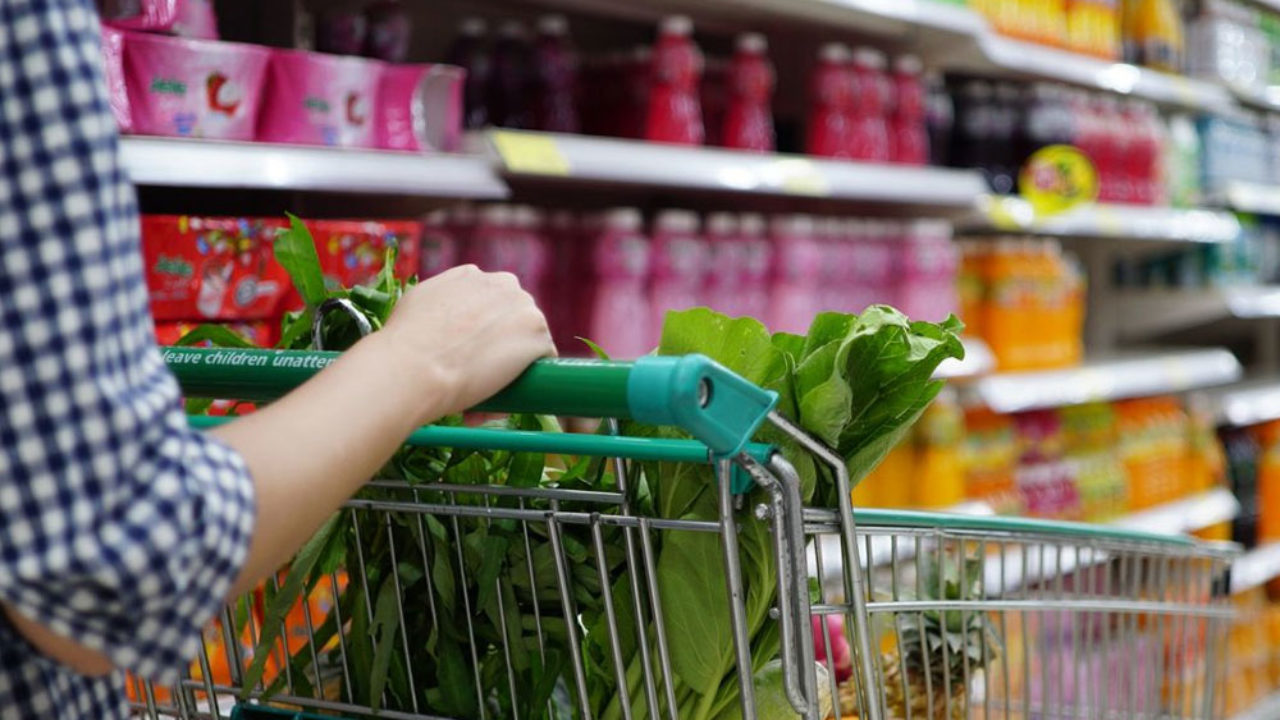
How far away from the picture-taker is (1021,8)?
3.40 m

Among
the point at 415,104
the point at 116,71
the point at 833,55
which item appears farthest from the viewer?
the point at 833,55

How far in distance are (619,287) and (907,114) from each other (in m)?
0.97

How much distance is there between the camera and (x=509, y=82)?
235 centimetres

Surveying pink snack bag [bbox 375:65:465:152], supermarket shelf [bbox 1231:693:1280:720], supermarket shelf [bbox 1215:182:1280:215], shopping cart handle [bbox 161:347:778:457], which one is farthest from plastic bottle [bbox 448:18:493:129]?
supermarket shelf [bbox 1231:693:1280:720]

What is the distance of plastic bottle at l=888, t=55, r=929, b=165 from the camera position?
9.87 ft

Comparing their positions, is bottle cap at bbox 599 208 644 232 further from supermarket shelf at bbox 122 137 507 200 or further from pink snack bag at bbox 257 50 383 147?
pink snack bag at bbox 257 50 383 147

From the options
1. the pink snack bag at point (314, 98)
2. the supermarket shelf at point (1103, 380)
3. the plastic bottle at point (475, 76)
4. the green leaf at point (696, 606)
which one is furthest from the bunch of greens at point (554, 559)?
the supermarket shelf at point (1103, 380)

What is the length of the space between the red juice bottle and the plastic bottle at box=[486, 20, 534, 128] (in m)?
0.85

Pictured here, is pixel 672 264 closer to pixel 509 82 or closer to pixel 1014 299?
pixel 509 82

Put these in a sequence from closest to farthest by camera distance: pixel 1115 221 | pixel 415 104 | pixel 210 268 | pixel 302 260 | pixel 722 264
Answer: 1. pixel 302 260
2. pixel 210 268
3. pixel 415 104
4. pixel 722 264
5. pixel 1115 221

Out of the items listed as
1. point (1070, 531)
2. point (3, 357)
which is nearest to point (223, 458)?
point (3, 357)

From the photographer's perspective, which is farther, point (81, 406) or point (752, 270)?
point (752, 270)

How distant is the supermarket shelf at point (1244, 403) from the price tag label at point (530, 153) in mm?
2874

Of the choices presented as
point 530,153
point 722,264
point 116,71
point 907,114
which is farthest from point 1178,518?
point 116,71
